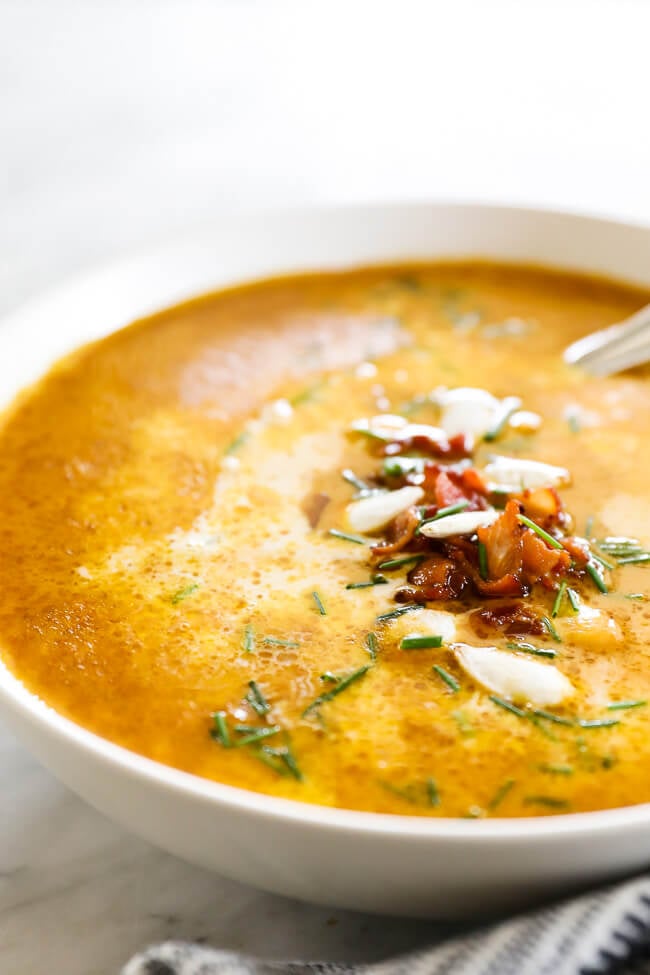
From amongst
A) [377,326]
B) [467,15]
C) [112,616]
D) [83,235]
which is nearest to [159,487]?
[112,616]

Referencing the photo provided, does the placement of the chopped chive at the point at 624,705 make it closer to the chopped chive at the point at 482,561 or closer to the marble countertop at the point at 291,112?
the chopped chive at the point at 482,561

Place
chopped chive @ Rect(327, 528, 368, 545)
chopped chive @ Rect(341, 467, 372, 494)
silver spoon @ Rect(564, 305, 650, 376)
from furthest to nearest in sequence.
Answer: silver spoon @ Rect(564, 305, 650, 376)
chopped chive @ Rect(341, 467, 372, 494)
chopped chive @ Rect(327, 528, 368, 545)

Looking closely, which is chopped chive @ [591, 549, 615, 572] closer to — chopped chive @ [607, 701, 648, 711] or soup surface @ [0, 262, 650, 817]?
soup surface @ [0, 262, 650, 817]

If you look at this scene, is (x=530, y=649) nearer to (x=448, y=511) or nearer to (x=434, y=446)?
(x=448, y=511)

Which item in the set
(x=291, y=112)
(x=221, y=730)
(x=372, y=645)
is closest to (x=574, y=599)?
(x=372, y=645)

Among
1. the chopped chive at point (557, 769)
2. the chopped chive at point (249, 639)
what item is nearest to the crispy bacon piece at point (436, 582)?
the chopped chive at point (249, 639)

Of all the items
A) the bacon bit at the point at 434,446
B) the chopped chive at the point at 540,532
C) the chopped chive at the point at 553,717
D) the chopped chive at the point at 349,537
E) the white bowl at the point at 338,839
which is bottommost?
the white bowl at the point at 338,839

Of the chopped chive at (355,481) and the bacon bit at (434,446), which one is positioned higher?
the bacon bit at (434,446)

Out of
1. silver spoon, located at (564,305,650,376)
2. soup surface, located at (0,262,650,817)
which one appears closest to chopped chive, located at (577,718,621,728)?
soup surface, located at (0,262,650,817)
